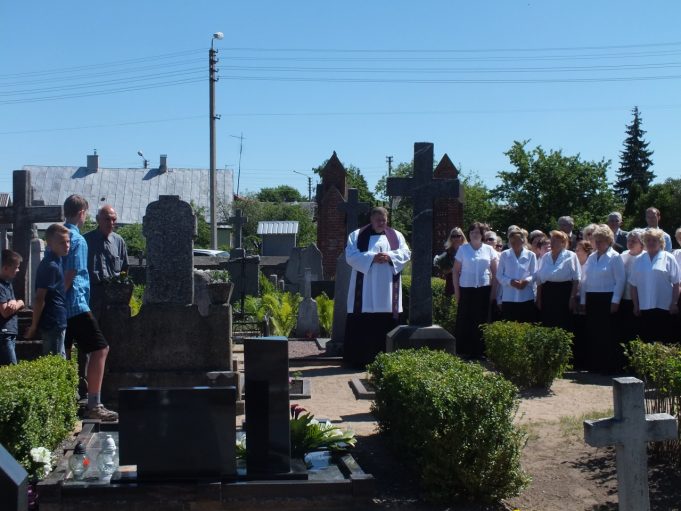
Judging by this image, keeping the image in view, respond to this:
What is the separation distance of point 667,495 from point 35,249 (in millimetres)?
13673

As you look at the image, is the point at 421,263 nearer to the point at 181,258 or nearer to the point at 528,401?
the point at 528,401

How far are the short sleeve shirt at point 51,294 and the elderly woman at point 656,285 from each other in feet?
21.4

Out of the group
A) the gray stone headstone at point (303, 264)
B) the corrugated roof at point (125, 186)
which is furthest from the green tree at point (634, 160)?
the gray stone headstone at point (303, 264)

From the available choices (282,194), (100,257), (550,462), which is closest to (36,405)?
(100,257)

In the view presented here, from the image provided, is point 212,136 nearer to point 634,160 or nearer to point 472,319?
point 472,319

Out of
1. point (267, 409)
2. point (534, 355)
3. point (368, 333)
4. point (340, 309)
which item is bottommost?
point (267, 409)

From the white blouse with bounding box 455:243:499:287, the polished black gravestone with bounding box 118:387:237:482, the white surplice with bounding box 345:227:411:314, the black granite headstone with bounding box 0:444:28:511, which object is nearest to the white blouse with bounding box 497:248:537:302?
the white blouse with bounding box 455:243:499:287

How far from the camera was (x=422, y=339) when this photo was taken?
9.56m

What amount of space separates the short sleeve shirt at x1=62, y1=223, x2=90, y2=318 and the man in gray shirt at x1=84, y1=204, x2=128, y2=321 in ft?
3.04

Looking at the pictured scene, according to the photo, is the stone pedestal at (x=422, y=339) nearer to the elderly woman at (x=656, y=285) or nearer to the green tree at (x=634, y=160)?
the elderly woman at (x=656, y=285)

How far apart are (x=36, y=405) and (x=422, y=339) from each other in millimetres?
4510

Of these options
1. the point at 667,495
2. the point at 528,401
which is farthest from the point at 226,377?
the point at 667,495

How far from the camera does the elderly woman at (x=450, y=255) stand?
44.2ft

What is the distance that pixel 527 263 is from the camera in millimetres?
11906
